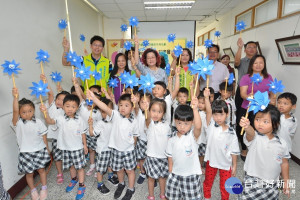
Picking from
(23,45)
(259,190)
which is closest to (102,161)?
(259,190)

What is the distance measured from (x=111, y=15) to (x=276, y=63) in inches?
196

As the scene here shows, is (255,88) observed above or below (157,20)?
below

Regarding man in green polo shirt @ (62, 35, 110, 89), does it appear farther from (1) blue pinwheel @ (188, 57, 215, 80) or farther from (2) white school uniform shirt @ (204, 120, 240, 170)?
(2) white school uniform shirt @ (204, 120, 240, 170)

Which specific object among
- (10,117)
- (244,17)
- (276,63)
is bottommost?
(10,117)

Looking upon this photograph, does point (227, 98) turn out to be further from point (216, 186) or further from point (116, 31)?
point (116, 31)

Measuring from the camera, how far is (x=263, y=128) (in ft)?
4.64

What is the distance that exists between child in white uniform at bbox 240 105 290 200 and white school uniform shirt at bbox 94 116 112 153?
4.15ft

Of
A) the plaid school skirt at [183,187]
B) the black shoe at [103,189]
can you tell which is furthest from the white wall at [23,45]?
the plaid school skirt at [183,187]

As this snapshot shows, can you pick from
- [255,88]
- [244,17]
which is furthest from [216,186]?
[244,17]

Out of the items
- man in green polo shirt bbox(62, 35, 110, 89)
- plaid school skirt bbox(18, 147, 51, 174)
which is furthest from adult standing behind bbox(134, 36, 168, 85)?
plaid school skirt bbox(18, 147, 51, 174)

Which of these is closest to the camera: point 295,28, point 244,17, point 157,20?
point 295,28

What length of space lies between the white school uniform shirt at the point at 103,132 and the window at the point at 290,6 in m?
3.13

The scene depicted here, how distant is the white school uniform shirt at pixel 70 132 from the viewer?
1.99 metres

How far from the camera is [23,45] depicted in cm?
236
